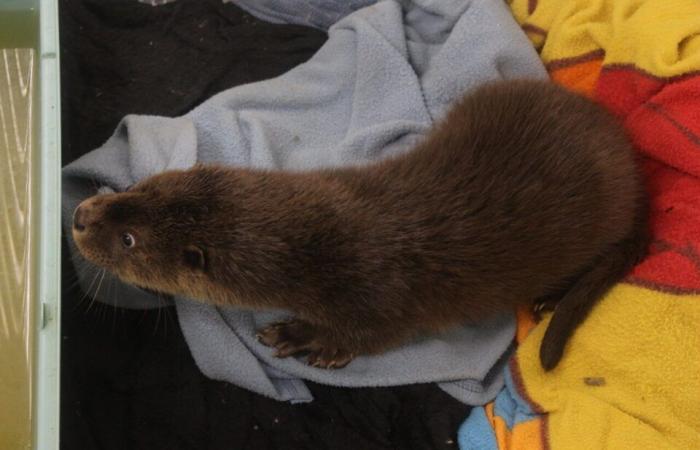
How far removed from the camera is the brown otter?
1.71 metres

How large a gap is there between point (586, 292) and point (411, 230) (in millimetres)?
549

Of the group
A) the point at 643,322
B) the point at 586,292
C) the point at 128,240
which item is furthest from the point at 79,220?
the point at 643,322

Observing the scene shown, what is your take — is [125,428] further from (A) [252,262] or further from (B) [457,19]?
(B) [457,19]

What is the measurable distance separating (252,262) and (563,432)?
95 centimetres

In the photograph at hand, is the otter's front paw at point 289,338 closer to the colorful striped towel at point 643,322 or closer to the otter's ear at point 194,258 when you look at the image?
the otter's ear at point 194,258

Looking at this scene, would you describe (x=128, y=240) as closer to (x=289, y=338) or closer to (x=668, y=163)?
(x=289, y=338)

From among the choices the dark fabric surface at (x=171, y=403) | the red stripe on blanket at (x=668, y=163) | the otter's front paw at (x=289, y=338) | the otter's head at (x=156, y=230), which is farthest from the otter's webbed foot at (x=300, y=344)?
the red stripe on blanket at (x=668, y=163)

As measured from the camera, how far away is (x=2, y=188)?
6.58ft

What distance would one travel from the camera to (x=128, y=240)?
1.72m

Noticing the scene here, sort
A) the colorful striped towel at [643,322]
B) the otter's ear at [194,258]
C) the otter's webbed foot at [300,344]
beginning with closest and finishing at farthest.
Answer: the otter's ear at [194,258] → the colorful striped towel at [643,322] → the otter's webbed foot at [300,344]

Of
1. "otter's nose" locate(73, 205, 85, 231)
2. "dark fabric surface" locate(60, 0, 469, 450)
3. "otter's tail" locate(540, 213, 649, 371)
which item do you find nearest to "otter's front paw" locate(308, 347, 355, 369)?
"dark fabric surface" locate(60, 0, 469, 450)

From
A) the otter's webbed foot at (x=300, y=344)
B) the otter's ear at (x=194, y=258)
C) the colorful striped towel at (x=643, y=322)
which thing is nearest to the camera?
the otter's ear at (x=194, y=258)

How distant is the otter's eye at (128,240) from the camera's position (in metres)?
1.71

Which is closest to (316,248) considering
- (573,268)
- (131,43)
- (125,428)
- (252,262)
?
(252,262)
